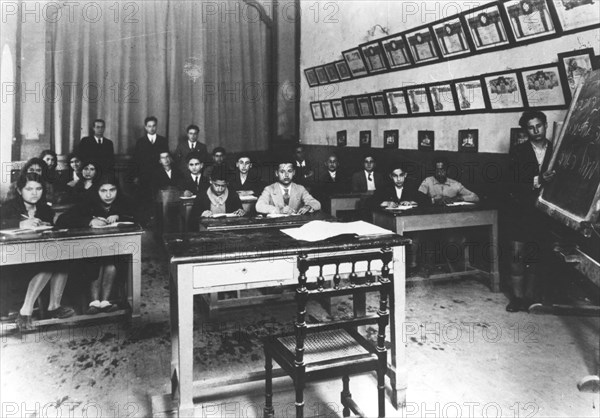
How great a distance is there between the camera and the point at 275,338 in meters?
2.31

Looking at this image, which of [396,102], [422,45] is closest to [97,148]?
[396,102]

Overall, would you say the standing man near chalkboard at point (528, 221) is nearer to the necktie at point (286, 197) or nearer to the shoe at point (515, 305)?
the shoe at point (515, 305)

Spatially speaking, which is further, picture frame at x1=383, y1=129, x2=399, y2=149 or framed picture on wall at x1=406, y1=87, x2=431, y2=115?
picture frame at x1=383, y1=129, x2=399, y2=149

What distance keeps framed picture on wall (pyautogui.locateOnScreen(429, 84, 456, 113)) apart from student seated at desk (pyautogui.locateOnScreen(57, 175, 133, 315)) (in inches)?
145

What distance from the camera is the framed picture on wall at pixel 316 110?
28.9 feet

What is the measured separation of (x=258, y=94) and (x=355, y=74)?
2284 millimetres

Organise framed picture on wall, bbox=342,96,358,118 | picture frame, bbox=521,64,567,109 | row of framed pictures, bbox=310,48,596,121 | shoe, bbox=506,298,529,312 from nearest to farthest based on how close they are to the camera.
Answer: shoe, bbox=506,298,529,312, row of framed pictures, bbox=310,48,596,121, picture frame, bbox=521,64,567,109, framed picture on wall, bbox=342,96,358,118

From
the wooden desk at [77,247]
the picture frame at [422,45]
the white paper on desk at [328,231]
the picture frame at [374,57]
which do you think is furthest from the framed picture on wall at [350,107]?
the white paper on desk at [328,231]

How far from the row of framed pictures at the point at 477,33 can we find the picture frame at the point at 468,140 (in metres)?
0.82

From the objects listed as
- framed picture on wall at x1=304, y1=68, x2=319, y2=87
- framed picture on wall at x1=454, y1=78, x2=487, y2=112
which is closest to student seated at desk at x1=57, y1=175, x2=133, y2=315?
framed picture on wall at x1=454, y1=78, x2=487, y2=112

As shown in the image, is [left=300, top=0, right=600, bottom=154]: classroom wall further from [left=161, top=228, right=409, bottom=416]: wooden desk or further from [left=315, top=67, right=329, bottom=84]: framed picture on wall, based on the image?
[left=161, top=228, right=409, bottom=416]: wooden desk

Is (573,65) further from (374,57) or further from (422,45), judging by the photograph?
(374,57)

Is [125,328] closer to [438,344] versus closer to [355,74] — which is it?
[438,344]

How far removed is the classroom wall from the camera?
498 centimetres
